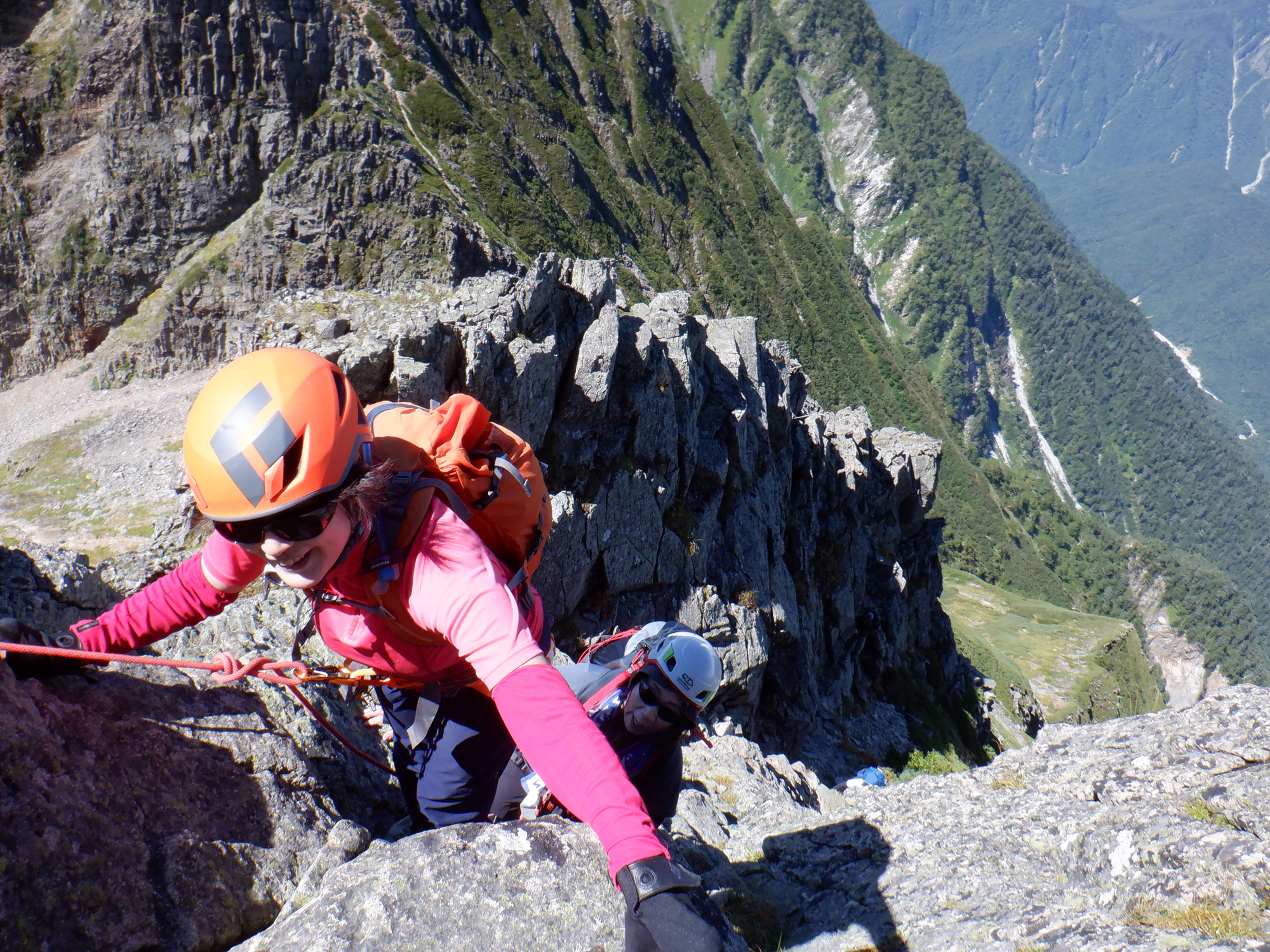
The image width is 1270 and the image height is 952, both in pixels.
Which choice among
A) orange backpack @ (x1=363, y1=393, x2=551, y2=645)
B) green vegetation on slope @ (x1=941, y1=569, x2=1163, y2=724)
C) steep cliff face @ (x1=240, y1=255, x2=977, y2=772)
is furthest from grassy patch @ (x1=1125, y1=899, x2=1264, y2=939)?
green vegetation on slope @ (x1=941, y1=569, x2=1163, y2=724)

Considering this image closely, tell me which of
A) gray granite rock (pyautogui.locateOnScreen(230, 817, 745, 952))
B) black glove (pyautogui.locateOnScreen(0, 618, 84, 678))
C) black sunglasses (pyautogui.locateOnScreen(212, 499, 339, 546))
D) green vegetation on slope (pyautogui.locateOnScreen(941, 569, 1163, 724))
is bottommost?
green vegetation on slope (pyautogui.locateOnScreen(941, 569, 1163, 724))

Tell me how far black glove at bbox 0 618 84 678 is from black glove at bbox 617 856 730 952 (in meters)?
4.02

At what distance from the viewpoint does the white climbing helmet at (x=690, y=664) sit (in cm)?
631

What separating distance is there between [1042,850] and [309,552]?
675cm

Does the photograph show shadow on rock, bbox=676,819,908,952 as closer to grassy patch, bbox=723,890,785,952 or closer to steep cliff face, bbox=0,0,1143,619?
grassy patch, bbox=723,890,785,952

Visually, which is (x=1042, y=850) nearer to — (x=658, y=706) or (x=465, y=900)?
(x=658, y=706)

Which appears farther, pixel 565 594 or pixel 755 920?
pixel 565 594

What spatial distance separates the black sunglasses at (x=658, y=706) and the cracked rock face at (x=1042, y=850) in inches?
56.5

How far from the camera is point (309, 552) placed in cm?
411

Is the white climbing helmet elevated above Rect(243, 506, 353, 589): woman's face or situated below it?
below

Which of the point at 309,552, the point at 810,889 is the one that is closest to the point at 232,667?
the point at 309,552

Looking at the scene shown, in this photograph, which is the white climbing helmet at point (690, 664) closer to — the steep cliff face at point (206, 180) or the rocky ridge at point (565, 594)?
the rocky ridge at point (565, 594)

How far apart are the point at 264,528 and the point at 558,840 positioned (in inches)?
103

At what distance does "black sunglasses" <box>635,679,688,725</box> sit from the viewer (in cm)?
627
